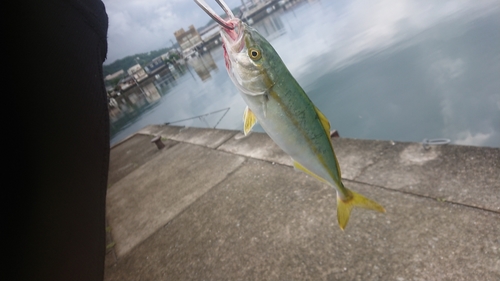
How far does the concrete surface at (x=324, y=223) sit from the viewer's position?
2111 millimetres

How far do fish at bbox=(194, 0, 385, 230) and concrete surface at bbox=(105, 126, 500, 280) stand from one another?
1.42m

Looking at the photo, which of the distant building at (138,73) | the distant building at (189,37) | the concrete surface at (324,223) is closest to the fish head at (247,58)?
the concrete surface at (324,223)

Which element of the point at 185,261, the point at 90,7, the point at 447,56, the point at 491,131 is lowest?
the point at 491,131

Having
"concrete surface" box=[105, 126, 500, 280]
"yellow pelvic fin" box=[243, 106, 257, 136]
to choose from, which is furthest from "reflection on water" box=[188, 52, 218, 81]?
"yellow pelvic fin" box=[243, 106, 257, 136]

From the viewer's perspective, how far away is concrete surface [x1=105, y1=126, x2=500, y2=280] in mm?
2111

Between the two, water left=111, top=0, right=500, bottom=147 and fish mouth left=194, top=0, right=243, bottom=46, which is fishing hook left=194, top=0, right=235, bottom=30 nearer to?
fish mouth left=194, top=0, right=243, bottom=46

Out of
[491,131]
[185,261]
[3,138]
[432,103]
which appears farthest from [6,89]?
[432,103]

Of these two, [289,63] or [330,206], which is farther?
[289,63]

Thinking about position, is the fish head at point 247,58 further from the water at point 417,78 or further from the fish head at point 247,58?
the water at point 417,78

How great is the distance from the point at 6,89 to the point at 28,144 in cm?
18

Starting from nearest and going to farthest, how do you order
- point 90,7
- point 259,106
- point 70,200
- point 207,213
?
point 70,200 → point 90,7 → point 259,106 → point 207,213

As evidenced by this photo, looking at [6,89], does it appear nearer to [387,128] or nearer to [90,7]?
[90,7]

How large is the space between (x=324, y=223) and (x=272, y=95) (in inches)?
76.0

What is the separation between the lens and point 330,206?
291 cm
